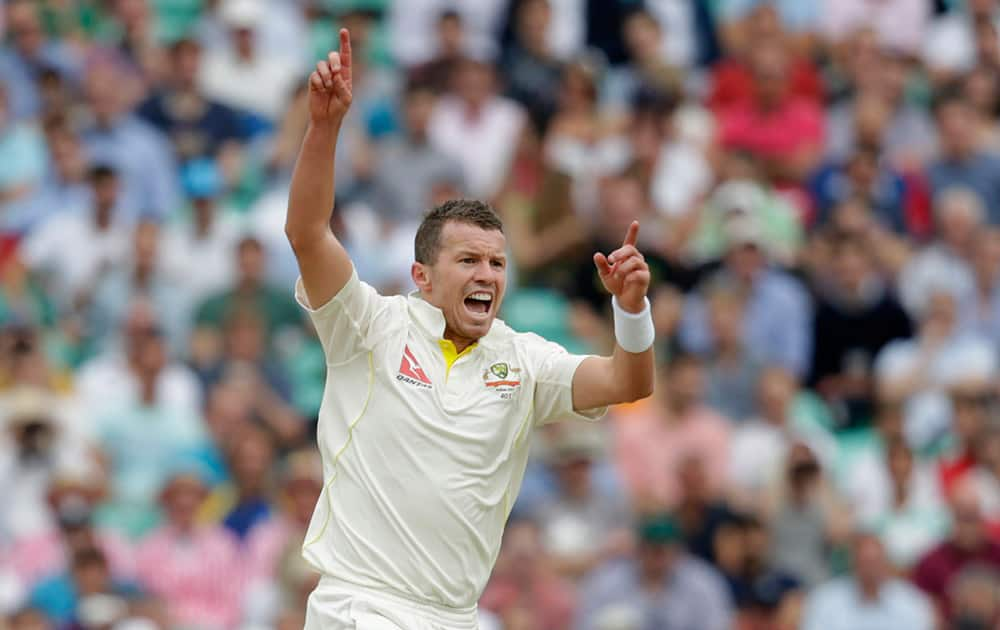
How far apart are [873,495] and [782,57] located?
4.75 m

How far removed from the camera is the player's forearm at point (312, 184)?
6.94 metres

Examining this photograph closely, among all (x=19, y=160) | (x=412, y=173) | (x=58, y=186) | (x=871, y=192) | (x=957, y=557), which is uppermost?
(x=871, y=192)

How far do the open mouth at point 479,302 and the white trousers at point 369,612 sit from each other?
1.04 m

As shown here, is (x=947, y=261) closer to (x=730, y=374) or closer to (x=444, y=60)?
(x=730, y=374)

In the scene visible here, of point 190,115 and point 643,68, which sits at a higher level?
point 643,68

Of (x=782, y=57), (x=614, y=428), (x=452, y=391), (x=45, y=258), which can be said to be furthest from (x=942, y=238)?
(x=452, y=391)

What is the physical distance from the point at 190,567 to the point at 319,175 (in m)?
6.40

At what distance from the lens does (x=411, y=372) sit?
23.8ft

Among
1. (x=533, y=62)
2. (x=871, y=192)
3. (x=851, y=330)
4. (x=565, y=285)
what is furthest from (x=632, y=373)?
(x=533, y=62)

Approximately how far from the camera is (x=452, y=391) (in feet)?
23.9

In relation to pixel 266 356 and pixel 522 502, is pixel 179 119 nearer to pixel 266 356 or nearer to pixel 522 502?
pixel 266 356

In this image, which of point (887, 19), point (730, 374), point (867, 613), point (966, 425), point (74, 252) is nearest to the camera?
point (867, 613)

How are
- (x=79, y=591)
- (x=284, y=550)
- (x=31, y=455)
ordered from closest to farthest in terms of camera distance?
(x=79, y=591) → (x=284, y=550) → (x=31, y=455)

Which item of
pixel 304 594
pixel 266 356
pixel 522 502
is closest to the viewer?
pixel 304 594
